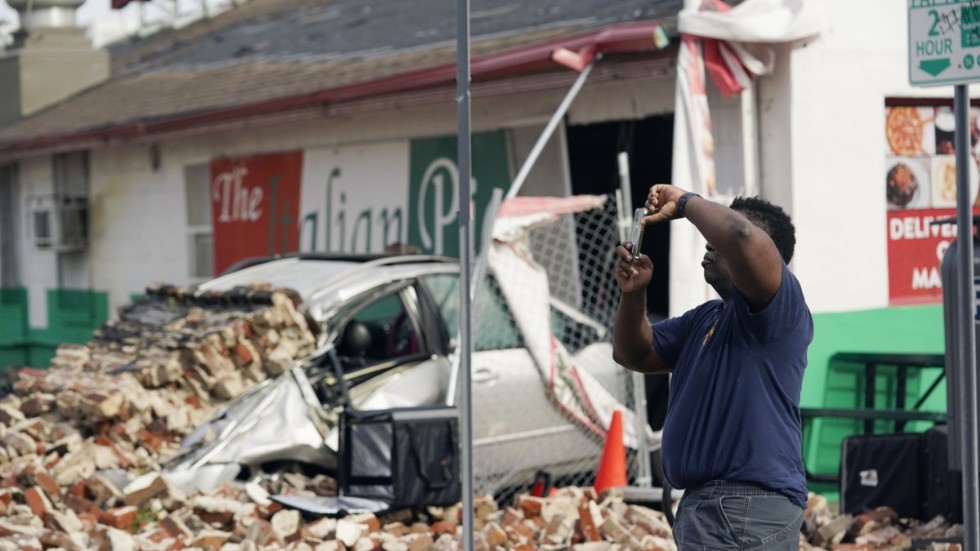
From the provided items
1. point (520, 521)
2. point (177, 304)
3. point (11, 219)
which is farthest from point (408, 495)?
point (11, 219)

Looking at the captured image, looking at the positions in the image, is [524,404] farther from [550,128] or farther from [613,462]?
[550,128]

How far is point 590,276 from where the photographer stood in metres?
10.9

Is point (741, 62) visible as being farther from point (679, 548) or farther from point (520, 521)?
point (679, 548)

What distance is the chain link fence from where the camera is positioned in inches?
347

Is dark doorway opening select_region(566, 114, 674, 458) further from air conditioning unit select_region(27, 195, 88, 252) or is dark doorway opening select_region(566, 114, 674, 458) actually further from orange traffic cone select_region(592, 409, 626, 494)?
air conditioning unit select_region(27, 195, 88, 252)

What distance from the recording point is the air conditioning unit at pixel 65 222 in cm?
1766

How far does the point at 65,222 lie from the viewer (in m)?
17.7

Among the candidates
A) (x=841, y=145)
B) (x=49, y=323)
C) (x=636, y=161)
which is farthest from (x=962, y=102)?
(x=49, y=323)

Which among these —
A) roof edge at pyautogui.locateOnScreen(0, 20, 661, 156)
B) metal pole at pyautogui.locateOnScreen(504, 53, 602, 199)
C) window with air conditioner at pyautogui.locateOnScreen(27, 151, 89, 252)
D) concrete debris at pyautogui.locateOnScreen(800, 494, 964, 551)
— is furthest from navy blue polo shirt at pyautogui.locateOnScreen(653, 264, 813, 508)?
window with air conditioner at pyautogui.locateOnScreen(27, 151, 89, 252)

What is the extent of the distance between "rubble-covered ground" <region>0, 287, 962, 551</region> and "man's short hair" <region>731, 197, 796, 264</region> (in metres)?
3.04

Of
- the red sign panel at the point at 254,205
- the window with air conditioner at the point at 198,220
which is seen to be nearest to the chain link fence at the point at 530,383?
the red sign panel at the point at 254,205

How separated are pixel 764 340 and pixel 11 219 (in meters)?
16.9

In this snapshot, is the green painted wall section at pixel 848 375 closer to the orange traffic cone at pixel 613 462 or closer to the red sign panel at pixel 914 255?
the red sign panel at pixel 914 255

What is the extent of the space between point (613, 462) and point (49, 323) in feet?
38.5
